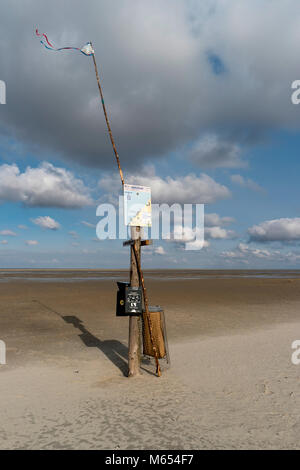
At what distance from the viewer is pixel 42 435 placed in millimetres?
4707

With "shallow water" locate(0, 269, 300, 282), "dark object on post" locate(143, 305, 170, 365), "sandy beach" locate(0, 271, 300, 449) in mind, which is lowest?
"shallow water" locate(0, 269, 300, 282)

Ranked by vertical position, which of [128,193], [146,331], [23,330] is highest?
[128,193]

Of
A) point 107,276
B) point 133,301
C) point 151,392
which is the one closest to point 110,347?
point 133,301

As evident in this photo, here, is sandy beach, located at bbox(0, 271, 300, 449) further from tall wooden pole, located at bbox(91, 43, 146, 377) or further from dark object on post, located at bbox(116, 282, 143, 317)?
dark object on post, located at bbox(116, 282, 143, 317)

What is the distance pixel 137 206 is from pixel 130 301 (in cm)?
204

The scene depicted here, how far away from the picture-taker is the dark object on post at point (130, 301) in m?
6.92

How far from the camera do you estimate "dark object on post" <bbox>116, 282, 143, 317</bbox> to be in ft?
22.7

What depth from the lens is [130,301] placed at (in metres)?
6.93

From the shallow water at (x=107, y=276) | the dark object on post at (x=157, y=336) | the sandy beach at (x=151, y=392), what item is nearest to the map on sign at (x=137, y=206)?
the dark object on post at (x=157, y=336)

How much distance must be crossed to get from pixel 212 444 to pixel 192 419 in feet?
2.45

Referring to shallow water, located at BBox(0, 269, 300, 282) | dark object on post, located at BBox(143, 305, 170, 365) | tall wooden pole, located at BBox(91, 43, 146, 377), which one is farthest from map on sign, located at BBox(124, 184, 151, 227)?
shallow water, located at BBox(0, 269, 300, 282)

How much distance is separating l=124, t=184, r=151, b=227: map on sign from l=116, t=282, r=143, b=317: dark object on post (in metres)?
1.39
